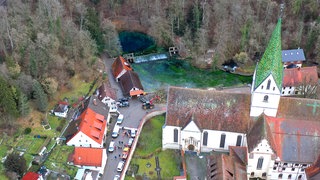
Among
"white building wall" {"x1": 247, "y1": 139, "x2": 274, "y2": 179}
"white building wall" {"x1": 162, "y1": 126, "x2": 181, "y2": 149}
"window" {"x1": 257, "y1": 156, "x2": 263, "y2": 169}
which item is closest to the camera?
"white building wall" {"x1": 247, "y1": 139, "x2": 274, "y2": 179}

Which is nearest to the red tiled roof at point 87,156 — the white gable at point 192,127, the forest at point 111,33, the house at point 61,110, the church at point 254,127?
the church at point 254,127

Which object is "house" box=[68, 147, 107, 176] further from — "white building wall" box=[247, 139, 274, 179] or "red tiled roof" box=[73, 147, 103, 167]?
"white building wall" box=[247, 139, 274, 179]

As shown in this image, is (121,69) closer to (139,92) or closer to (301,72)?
(139,92)

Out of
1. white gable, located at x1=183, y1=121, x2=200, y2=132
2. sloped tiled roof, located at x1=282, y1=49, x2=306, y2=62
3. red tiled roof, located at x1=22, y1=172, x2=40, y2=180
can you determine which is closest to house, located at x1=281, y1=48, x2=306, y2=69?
sloped tiled roof, located at x1=282, y1=49, x2=306, y2=62

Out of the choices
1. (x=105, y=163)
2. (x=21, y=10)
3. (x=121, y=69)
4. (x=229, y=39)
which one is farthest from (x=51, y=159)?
(x=229, y=39)

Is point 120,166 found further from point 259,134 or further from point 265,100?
point 265,100
